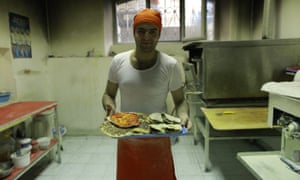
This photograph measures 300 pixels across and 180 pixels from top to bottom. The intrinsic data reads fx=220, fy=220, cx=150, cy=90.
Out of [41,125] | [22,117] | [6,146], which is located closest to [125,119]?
[22,117]

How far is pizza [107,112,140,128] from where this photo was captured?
1.15 meters

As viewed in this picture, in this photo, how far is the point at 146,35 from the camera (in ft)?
3.81

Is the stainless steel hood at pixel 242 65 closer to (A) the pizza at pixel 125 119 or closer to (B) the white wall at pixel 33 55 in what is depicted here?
(A) the pizza at pixel 125 119

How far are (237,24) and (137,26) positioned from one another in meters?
2.39

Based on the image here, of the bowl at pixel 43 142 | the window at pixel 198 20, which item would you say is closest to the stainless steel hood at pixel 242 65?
the window at pixel 198 20

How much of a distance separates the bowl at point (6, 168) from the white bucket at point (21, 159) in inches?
1.6

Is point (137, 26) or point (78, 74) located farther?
point (78, 74)

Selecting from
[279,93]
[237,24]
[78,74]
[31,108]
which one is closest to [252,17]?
[237,24]

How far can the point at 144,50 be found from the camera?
123 cm

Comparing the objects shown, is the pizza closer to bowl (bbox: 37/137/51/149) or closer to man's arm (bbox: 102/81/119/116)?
man's arm (bbox: 102/81/119/116)

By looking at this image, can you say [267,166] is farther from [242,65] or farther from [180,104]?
[242,65]

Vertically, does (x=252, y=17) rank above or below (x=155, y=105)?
above

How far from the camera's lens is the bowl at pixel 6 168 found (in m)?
1.76

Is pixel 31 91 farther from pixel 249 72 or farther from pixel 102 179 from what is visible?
pixel 249 72
